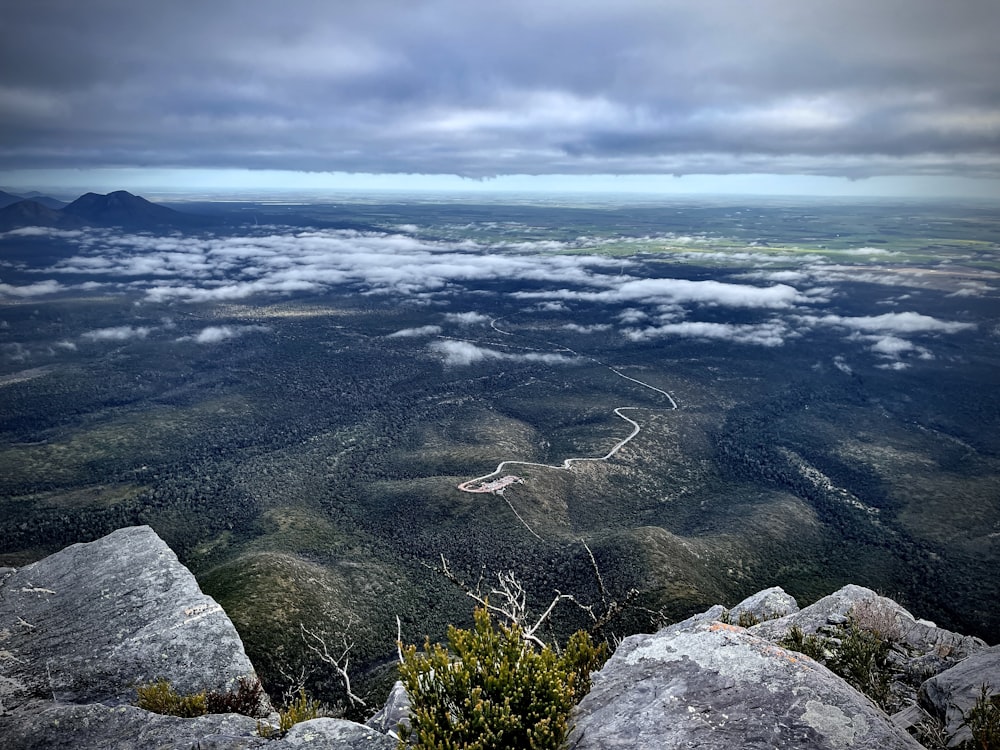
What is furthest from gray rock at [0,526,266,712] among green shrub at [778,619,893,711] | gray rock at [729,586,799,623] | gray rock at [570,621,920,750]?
gray rock at [729,586,799,623]

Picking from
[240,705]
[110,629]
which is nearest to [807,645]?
[240,705]

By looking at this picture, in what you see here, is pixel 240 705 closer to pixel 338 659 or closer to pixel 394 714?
pixel 394 714

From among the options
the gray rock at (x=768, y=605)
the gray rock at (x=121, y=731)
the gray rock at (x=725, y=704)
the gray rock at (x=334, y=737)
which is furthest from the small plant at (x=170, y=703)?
the gray rock at (x=768, y=605)

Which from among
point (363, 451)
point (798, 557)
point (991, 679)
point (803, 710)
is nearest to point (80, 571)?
point (803, 710)

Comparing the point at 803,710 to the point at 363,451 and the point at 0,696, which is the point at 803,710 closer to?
the point at 0,696

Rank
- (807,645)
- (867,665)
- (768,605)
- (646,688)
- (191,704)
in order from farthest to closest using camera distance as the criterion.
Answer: (768,605)
(807,645)
(191,704)
(867,665)
(646,688)

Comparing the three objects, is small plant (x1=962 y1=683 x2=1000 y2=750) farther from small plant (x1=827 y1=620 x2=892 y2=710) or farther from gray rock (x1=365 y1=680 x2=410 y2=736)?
gray rock (x1=365 y1=680 x2=410 y2=736)

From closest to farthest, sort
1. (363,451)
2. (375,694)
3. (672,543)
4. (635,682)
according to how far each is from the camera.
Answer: (635,682) → (375,694) → (672,543) → (363,451)
